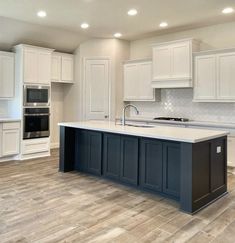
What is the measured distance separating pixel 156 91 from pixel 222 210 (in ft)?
12.8

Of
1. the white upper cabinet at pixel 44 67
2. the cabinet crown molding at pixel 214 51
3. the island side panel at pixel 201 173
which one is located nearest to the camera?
the island side panel at pixel 201 173

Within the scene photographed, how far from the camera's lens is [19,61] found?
6121 mm

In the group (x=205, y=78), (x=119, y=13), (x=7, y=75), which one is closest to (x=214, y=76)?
(x=205, y=78)

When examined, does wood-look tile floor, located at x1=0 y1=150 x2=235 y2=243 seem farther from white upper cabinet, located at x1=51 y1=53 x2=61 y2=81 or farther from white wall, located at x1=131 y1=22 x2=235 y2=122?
white upper cabinet, located at x1=51 y1=53 x2=61 y2=81

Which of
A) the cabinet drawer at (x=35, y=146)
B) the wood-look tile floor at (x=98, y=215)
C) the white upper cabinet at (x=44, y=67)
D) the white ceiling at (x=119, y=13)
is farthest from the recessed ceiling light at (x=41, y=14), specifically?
the wood-look tile floor at (x=98, y=215)

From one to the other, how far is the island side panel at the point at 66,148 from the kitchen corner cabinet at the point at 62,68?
2.37 m

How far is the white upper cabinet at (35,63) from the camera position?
6070mm

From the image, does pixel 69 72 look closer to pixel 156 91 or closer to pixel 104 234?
pixel 156 91

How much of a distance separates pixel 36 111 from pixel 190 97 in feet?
11.9

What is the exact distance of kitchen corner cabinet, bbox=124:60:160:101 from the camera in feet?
22.1

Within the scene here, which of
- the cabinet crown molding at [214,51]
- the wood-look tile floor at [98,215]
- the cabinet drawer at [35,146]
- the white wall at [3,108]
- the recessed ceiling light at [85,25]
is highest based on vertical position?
the recessed ceiling light at [85,25]

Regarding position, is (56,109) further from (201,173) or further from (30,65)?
(201,173)

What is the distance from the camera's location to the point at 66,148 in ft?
16.9

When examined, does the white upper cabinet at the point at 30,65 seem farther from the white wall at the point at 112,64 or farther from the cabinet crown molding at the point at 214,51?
the cabinet crown molding at the point at 214,51
